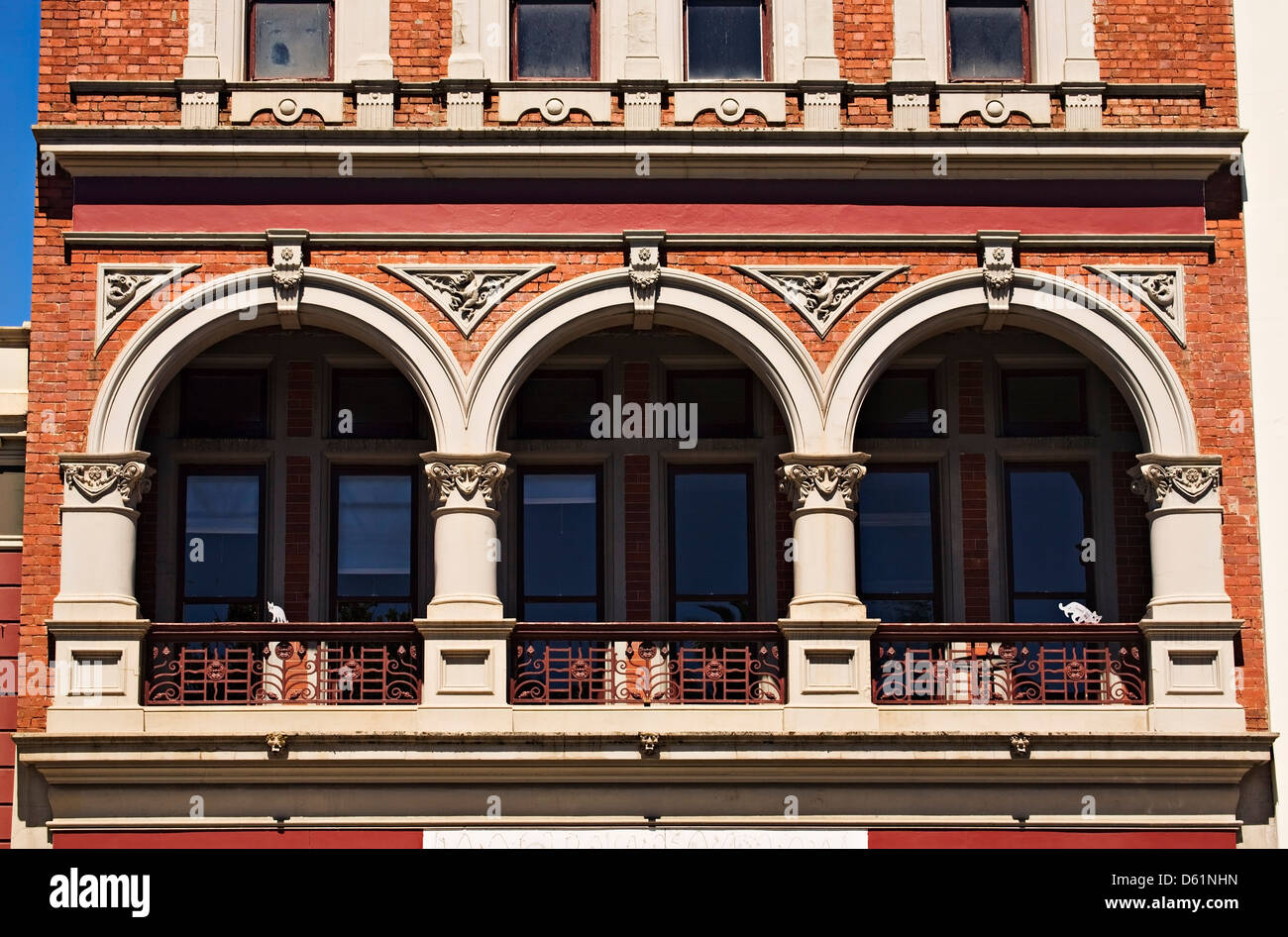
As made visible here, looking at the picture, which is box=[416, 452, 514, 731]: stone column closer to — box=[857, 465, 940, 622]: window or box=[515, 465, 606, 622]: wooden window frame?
box=[515, 465, 606, 622]: wooden window frame

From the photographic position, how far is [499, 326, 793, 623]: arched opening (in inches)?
833

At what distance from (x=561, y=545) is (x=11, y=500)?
5197 mm

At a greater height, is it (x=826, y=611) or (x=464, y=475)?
(x=464, y=475)

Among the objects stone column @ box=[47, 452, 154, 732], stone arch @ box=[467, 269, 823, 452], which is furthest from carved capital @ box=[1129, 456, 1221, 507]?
stone column @ box=[47, 452, 154, 732]

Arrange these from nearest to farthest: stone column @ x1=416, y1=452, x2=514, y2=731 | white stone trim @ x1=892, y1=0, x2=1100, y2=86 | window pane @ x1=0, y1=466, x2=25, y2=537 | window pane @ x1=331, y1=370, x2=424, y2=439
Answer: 1. stone column @ x1=416, y1=452, x2=514, y2=731
2. window pane @ x1=0, y1=466, x2=25, y2=537
3. white stone trim @ x1=892, y1=0, x2=1100, y2=86
4. window pane @ x1=331, y1=370, x2=424, y2=439

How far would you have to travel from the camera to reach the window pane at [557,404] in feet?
70.4

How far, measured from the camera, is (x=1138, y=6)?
21.2 meters

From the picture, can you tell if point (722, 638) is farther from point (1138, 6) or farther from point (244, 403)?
point (1138, 6)

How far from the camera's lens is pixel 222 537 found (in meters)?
21.2

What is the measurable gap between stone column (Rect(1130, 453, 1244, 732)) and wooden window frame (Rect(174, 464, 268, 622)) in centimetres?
826

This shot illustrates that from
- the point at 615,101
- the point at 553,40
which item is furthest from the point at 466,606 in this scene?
the point at 553,40

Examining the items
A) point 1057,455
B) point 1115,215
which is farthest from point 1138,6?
point 1057,455

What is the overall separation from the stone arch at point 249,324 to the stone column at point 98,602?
325 mm

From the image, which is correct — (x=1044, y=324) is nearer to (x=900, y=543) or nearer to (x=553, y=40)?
(x=900, y=543)
